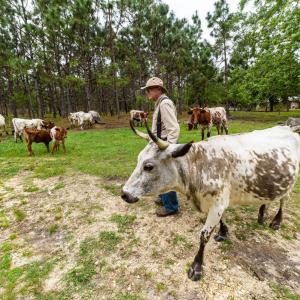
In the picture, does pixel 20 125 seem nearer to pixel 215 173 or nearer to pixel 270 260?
pixel 215 173

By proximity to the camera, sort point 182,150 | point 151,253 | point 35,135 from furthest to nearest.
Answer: point 35,135 < point 151,253 < point 182,150

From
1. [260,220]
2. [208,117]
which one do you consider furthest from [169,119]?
[208,117]

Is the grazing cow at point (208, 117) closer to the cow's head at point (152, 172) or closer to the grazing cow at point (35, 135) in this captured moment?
the grazing cow at point (35, 135)

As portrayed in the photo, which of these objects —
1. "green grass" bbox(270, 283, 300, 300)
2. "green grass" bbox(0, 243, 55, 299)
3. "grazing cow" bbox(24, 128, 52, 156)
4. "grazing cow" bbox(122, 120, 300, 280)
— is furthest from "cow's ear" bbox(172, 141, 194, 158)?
"grazing cow" bbox(24, 128, 52, 156)

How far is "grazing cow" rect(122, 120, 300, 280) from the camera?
2432 millimetres

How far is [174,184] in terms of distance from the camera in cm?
254

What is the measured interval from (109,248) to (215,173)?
1.85m

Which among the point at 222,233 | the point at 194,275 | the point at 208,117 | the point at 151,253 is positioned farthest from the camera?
the point at 208,117

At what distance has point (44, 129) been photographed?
9.23m

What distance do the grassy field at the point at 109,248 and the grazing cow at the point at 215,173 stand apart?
429 mm

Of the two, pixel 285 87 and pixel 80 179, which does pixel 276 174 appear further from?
pixel 285 87

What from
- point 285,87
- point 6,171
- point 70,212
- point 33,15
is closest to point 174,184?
point 70,212

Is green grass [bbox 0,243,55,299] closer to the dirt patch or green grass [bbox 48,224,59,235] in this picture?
green grass [bbox 48,224,59,235]

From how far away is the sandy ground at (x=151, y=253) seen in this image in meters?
2.39
